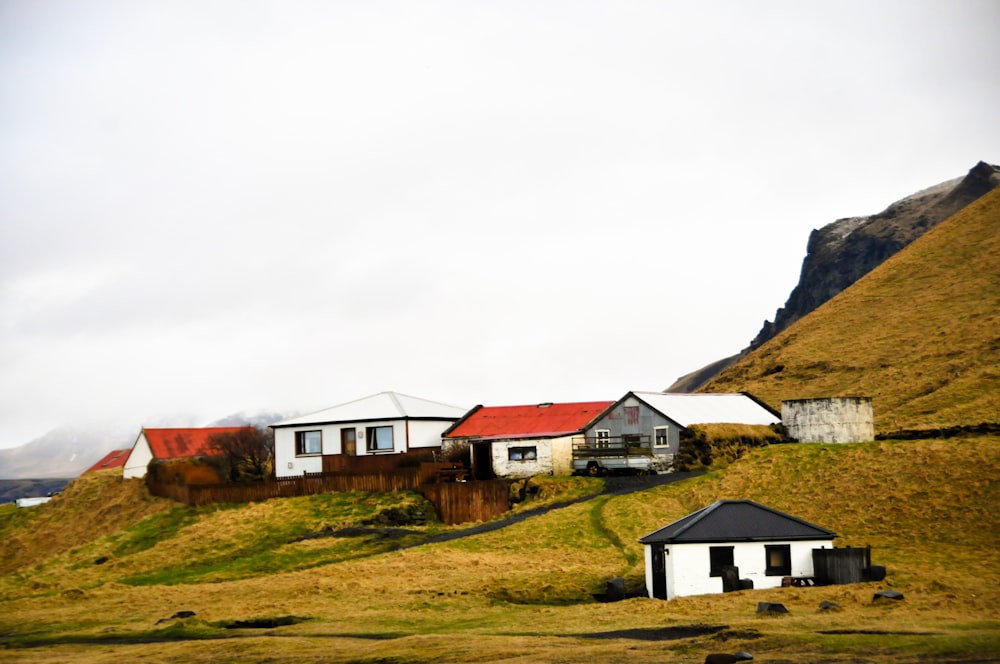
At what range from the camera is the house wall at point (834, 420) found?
216 feet

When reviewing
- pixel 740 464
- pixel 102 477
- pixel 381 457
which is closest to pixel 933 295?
pixel 740 464

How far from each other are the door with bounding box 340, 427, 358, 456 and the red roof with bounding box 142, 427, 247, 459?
15951mm

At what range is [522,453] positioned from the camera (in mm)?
67000

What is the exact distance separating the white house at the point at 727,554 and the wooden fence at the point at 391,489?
2100cm

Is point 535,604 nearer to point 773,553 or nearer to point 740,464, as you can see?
point 773,553

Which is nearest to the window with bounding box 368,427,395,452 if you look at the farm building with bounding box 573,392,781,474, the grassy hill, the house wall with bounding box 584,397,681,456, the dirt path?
the farm building with bounding box 573,392,781,474

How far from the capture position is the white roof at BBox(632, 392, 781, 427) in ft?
224

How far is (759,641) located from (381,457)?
44799 millimetres

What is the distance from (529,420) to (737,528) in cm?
3117

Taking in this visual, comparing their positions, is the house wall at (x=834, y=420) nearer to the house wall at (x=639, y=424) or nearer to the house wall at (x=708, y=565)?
the house wall at (x=639, y=424)

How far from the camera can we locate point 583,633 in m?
33.8

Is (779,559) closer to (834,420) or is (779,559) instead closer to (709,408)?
(834,420)

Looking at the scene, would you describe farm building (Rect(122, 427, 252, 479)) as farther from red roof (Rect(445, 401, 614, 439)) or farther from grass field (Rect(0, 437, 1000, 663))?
red roof (Rect(445, 401, 614, 439))

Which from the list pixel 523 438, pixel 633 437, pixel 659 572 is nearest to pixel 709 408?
pixel 633 437
